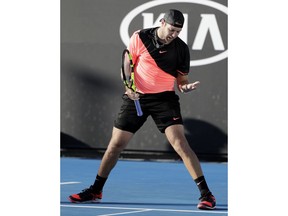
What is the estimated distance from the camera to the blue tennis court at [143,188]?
7852 mm

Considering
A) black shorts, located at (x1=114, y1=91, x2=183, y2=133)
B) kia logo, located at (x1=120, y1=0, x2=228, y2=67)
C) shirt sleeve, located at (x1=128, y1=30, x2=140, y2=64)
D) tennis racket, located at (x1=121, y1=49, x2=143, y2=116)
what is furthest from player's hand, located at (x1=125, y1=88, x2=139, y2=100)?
kia logo, located at (x1=120, y1=0, x2=228, y2=67)

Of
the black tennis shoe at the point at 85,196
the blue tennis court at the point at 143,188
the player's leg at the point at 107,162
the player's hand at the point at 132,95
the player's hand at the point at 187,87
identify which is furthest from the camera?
the black tennis shoe at the point at 85,196

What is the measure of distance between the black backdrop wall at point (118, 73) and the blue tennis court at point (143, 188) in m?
0.33

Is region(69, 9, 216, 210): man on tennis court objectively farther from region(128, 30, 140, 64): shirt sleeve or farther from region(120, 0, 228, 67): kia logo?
region(120, 0, 228, 67): kia logo

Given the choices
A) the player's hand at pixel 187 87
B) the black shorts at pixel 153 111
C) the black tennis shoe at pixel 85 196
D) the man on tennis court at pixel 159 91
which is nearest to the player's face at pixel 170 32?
the man on tennis court at pixel 159 91

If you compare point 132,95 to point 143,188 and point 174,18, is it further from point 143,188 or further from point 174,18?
point 143,188

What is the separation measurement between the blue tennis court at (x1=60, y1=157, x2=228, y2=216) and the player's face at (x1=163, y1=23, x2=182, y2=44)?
61.2 inches

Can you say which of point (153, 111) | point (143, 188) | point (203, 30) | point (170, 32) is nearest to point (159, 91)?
point (153, 111)

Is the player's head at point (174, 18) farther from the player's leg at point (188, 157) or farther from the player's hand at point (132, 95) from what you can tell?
the player's leg at point (188, 157)

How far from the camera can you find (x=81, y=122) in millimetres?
13578

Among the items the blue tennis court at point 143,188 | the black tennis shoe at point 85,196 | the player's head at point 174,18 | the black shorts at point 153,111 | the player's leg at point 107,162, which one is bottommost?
the blue tennis court at point 143,188
